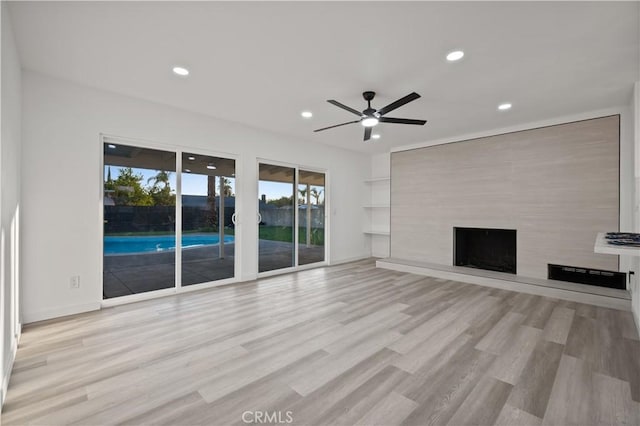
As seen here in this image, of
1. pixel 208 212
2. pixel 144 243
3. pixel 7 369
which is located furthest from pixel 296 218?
pixel 7 369

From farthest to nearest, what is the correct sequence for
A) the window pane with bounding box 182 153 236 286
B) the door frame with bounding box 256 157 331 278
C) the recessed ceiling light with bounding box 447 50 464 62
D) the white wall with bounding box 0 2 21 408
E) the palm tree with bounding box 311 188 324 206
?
the palm tree with bounding box 311 188 324 206 → the door frame with bounding box 256 157 331 278 → the window pane with bounding box 182 153 236 286 → the recessed ceiling light with bounding box 447 50 464 62 → the white wall with bounding box 0 2 21 408

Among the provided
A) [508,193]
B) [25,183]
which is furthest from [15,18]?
[508,193]

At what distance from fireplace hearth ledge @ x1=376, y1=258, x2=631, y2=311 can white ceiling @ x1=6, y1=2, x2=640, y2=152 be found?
2.53 m

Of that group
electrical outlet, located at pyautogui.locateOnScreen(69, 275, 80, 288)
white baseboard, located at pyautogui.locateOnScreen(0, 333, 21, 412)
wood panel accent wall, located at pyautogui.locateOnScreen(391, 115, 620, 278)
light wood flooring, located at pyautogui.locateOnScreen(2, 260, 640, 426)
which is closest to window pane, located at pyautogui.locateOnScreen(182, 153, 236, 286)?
light wood flooring, located at pyautogui.locateOnScreen(2, 260, 640, 426)

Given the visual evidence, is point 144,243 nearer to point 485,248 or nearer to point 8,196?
point 8,196

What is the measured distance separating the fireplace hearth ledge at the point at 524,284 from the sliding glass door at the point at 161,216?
11.5 feet

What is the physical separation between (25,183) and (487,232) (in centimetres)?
677

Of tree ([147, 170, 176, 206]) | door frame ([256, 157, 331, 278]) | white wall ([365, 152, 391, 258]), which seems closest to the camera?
tree ([147, 170, 176, 206])

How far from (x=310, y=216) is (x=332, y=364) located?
4.18 meters

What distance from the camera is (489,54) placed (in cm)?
261

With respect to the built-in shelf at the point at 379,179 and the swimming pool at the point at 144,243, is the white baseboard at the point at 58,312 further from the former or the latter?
the built-in shelf at the point at 379,179

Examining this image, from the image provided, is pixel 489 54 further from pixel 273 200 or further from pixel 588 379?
pixel 273 200

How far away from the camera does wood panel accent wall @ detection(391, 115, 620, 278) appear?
403 centimetres

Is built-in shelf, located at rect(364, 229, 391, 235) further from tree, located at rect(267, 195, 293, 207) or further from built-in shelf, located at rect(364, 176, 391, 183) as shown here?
tree, located at rect(267, 195, 293, 207)
